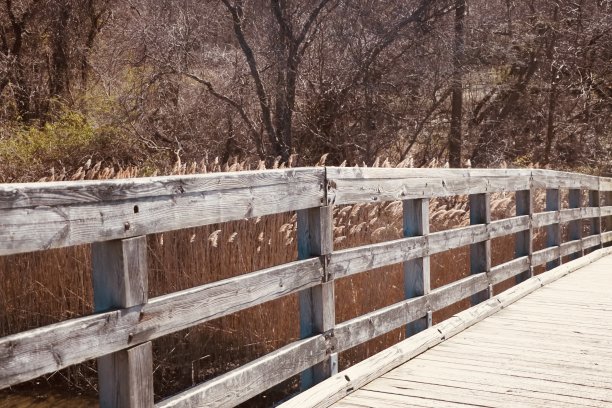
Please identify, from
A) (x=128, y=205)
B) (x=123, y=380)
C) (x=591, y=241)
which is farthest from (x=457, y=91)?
(x=123, y=380)

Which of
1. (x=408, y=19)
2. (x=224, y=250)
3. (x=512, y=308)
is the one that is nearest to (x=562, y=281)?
(x=512, y=308)

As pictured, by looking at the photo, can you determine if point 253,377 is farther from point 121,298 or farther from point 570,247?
point 570,247

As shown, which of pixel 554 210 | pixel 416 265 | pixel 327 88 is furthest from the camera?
pixel 327 88

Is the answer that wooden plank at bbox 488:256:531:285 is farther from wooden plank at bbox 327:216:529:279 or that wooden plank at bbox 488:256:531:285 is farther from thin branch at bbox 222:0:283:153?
thin branch at bbox 222:0:283:153

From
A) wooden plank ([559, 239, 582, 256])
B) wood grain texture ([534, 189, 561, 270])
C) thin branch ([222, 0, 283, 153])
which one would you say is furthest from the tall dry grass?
thin branch ([222, 0, 283, 153])

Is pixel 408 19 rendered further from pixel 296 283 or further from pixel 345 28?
pixel 296 283

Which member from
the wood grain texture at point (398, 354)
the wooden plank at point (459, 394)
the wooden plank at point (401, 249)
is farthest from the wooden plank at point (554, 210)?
the wooden plank at point (459, 394)

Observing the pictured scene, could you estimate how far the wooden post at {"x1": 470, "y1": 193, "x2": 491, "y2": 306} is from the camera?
19.7 ft

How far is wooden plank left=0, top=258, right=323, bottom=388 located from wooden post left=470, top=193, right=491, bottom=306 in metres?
2.71

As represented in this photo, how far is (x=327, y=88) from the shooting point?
538 inches

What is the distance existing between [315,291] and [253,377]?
0.65 metres

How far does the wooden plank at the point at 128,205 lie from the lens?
2.21 meters

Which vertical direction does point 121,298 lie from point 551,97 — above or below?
below

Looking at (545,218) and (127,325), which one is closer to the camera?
(127,325)
